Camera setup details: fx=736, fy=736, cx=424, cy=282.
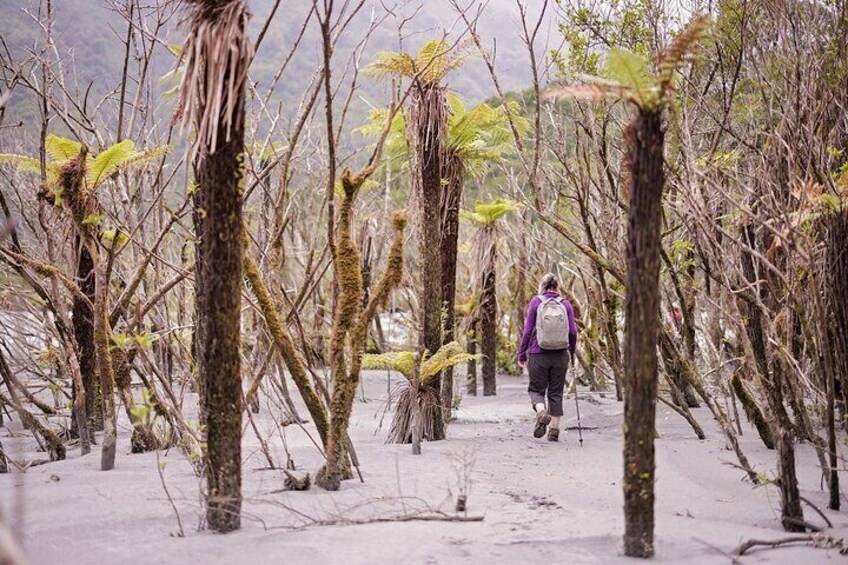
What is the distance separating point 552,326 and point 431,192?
86.7 inches

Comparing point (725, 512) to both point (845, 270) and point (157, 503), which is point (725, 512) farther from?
point (157, 503)

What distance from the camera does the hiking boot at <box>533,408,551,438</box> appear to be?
29.3ft

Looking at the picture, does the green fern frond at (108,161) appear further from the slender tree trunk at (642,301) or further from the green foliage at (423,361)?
the slender tree trunk at (642,301)

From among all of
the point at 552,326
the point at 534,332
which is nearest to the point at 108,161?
the point at 552,326

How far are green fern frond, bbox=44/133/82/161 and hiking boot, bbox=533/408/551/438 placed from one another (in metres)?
5.83

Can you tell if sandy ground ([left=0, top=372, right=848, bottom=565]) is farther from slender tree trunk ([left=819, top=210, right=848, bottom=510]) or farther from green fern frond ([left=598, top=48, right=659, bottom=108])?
green fern frond ([left=598, top=48, right=659, bottom=108])

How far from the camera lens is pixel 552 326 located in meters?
8.99

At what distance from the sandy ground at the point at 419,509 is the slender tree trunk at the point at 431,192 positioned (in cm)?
148

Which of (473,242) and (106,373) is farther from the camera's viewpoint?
(473,242)

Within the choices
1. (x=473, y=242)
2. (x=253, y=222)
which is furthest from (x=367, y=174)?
(x=253, y=222)

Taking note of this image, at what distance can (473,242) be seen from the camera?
14125 millimetres

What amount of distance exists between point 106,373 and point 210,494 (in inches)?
85.8

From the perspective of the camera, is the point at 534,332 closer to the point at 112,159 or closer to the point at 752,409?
the point at 752,409

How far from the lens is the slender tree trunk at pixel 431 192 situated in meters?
8.44
